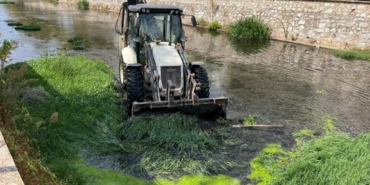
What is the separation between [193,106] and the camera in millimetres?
6426

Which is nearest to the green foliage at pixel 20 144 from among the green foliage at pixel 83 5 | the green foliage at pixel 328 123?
the green foliage at pixel 328 123


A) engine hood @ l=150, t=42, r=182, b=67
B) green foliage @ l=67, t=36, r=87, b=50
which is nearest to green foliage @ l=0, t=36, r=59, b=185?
engine hood @ l=150, t=42, r=182, b=67

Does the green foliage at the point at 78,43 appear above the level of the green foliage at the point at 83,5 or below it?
below

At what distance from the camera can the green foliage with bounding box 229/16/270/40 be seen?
60.3 ft

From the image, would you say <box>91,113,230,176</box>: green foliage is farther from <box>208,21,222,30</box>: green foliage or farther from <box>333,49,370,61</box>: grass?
<box>208,21,222,30</box>: green foliage

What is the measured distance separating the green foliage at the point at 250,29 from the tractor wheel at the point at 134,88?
12.6 meters

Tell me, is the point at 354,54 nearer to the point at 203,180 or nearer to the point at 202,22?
the point at 202,22

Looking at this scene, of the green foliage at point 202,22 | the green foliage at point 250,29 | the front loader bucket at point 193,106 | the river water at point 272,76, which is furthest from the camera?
the green foliage at point 202,22

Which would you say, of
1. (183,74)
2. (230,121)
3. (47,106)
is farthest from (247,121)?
(47,106)

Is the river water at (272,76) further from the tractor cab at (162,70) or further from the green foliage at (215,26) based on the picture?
the green foliage at (215,26)

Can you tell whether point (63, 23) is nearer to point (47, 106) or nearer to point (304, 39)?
point (304, 39)

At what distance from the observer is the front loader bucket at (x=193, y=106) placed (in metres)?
6.20

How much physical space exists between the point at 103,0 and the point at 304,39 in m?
22.0

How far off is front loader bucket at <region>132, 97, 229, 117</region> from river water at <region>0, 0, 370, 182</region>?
0.70 meters
